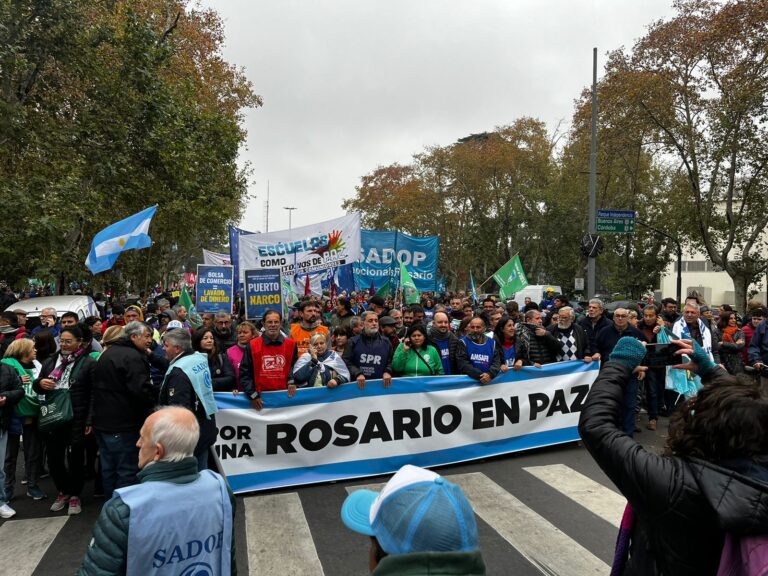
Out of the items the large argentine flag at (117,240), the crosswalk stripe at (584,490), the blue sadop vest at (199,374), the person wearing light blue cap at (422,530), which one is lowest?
the crosswalk stripe at (584,490)

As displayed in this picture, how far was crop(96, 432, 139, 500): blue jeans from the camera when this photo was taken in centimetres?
467

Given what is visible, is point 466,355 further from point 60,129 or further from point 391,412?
point 60,129

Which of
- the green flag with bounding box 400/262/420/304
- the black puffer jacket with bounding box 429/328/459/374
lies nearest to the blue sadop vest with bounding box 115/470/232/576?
the black puffer jacket with bounding box 429/328/459/374

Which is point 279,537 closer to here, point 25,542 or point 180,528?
point 25,542

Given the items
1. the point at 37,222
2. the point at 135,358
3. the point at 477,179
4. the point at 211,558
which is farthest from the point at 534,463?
the point at 477,179

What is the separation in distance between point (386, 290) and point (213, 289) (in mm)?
5713

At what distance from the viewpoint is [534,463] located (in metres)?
6.42

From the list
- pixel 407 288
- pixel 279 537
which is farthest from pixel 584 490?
pixel 407 288

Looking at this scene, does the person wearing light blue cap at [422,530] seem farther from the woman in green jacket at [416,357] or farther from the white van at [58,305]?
the white van at [58,305]

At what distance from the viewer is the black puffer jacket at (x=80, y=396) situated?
5027mm

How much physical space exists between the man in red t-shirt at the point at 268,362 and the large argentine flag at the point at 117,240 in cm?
352

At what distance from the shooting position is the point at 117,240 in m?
8.52

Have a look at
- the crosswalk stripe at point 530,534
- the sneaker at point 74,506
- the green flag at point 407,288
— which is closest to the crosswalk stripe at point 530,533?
the crosswalk stripe at point 530,534

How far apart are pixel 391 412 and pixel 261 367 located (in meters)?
1.47
